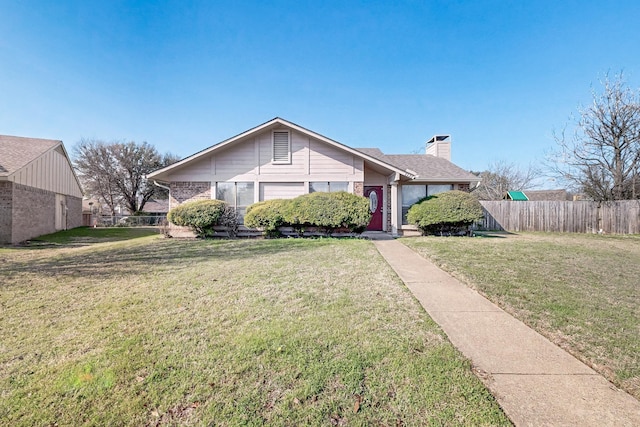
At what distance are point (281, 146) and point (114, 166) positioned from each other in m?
30.6

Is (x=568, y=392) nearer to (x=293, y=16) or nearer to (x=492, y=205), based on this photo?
(x=293, y=16)

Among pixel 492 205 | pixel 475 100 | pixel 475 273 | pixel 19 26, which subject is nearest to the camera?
pixel 475 273

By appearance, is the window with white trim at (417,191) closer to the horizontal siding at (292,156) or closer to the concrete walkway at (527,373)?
the horizontal siding at (292,156)

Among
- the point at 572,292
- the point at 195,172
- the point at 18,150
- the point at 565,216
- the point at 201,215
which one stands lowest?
the point at 572,292

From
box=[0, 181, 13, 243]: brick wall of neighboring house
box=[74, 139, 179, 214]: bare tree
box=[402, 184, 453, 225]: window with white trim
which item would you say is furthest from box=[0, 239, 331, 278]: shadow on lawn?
box=[74, 139, 179, 214]: bare tree

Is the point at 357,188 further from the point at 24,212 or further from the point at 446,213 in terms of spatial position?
the point at 24,212

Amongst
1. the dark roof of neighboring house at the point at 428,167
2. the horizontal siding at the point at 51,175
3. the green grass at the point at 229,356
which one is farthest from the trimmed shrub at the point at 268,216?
the horizontal siding at the point at 51,175

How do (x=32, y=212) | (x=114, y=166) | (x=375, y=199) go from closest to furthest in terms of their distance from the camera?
(x=375, y=199)
(x=32, y=212)
(x=114, y=166)

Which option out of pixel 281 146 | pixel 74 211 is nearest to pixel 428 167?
pixel 281 146

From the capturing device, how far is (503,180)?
34.8 metres

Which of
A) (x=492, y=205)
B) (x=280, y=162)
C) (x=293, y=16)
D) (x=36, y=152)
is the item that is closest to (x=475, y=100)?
(x=492, y=205)

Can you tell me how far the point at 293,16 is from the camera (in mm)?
11320

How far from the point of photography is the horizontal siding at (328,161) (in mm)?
11773

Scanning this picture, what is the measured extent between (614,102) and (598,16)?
801 cm
